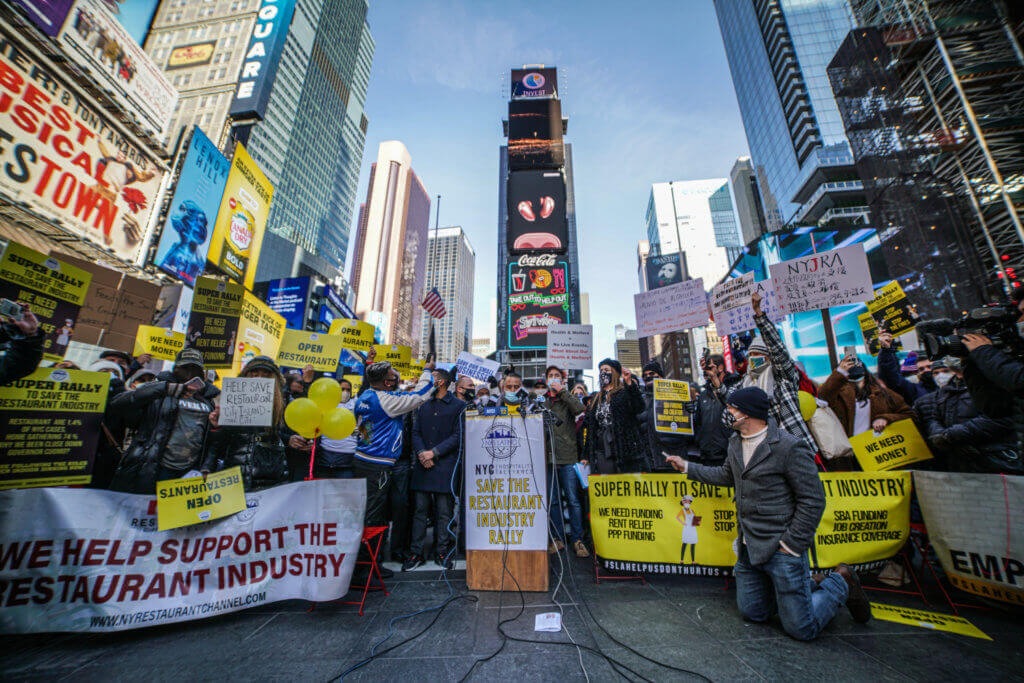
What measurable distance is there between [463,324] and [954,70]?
144m

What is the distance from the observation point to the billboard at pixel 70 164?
11.7m

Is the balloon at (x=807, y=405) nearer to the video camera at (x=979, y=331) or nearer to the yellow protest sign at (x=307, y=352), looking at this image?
the video camera at (x=979, y=331)

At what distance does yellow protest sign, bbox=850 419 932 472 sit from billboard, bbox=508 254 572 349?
2207cm

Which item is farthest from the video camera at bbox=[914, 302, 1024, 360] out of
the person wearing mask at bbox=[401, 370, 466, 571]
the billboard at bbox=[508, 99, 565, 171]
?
the billboard at bbox=[508, 99, 565, 171]

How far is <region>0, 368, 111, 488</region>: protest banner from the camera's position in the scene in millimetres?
3230

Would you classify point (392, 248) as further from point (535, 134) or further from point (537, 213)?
point (537, 213)

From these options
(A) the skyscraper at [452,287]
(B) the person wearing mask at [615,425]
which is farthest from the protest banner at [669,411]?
(A) the skyscraper at [452,287]

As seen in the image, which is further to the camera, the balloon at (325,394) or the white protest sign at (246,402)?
the balloon at (325,394)

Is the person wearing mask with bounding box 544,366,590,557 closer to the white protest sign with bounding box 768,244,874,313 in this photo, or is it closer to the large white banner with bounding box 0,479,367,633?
the large white banner with bounding box 0,479,367,633

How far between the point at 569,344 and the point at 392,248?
132 metres

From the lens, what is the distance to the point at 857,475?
3.55m

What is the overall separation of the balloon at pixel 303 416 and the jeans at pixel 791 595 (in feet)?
12.8

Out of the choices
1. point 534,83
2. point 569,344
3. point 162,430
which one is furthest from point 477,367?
point 534,83

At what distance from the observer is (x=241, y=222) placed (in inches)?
643
